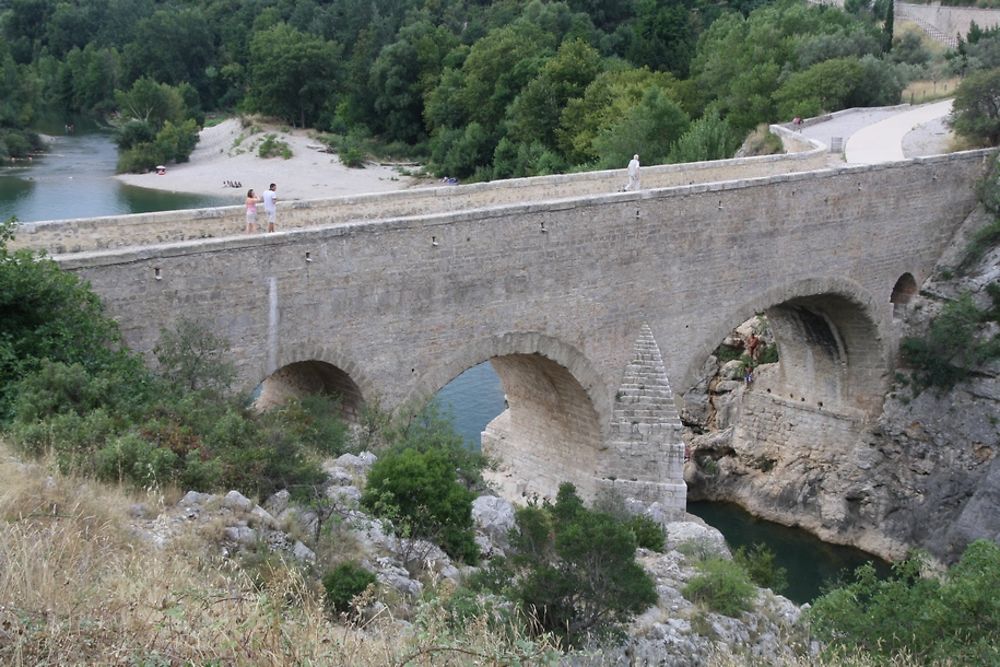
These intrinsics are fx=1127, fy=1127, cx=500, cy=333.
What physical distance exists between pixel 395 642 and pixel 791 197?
12.3m

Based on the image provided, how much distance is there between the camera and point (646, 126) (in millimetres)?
28328

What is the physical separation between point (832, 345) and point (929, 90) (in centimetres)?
1300

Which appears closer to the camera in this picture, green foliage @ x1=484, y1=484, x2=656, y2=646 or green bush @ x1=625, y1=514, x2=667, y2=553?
green foliage @ x1=484, y1=484, x2=656, y2=646

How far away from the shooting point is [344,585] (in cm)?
657

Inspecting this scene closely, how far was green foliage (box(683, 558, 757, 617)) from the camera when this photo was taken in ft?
30.2

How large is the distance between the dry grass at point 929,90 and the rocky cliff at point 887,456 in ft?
33.3

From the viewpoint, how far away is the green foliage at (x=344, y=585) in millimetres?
6535

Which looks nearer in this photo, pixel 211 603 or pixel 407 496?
pixel 211 603

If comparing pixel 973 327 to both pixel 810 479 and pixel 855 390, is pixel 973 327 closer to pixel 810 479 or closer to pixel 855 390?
pixel 855 390

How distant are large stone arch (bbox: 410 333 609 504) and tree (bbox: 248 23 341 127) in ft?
122

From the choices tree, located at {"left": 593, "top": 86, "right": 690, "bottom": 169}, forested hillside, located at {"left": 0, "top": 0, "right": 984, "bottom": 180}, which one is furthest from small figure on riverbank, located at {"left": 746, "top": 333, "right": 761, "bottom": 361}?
tree, located at {"left": 593, "top": 86, "right": 690, "bottom": 169}

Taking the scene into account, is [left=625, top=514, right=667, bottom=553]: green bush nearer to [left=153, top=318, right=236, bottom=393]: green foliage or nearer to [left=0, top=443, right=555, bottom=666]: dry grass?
[left=153, top=318, right=236, bottom=393]: green foliage

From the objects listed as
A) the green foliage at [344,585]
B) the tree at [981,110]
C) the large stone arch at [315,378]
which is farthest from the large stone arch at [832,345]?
the green foliage at [344,585]

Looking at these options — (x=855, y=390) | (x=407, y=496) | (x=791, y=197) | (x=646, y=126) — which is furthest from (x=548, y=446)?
(x=646, y=126)
